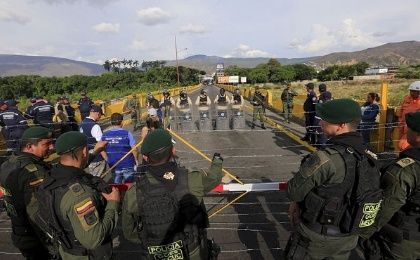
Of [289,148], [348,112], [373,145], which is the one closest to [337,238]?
[348,112]

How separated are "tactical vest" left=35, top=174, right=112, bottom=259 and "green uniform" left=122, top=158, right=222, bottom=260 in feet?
0.70

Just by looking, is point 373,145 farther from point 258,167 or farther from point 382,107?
point 258,167

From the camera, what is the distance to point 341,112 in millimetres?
2506

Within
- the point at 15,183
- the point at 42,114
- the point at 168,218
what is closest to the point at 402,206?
the point at 168,218

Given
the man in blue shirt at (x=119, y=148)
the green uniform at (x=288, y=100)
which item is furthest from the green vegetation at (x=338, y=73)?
the man in blue shirt at (x=119, y=148)

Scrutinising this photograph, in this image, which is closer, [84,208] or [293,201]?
[84,208]

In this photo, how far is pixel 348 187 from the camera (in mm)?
2434

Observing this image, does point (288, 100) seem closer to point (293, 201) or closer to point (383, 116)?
point (383, 116)

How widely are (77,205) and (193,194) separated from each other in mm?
819

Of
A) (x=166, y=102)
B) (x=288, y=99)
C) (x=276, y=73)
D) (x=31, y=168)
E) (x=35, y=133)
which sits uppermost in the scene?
(x=35, y=133)

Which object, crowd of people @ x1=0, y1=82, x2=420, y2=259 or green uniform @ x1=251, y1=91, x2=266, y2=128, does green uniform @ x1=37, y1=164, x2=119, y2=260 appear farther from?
green uniform @ x1=251, y1=91, x2=266, y2=128

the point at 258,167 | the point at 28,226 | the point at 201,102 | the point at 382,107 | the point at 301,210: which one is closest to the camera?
the point at 301,210

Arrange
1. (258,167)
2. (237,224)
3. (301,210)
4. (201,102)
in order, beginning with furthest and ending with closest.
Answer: (201,102) → (258,167) → (237,224) → (301,210)

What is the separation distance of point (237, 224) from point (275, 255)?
1053mm
